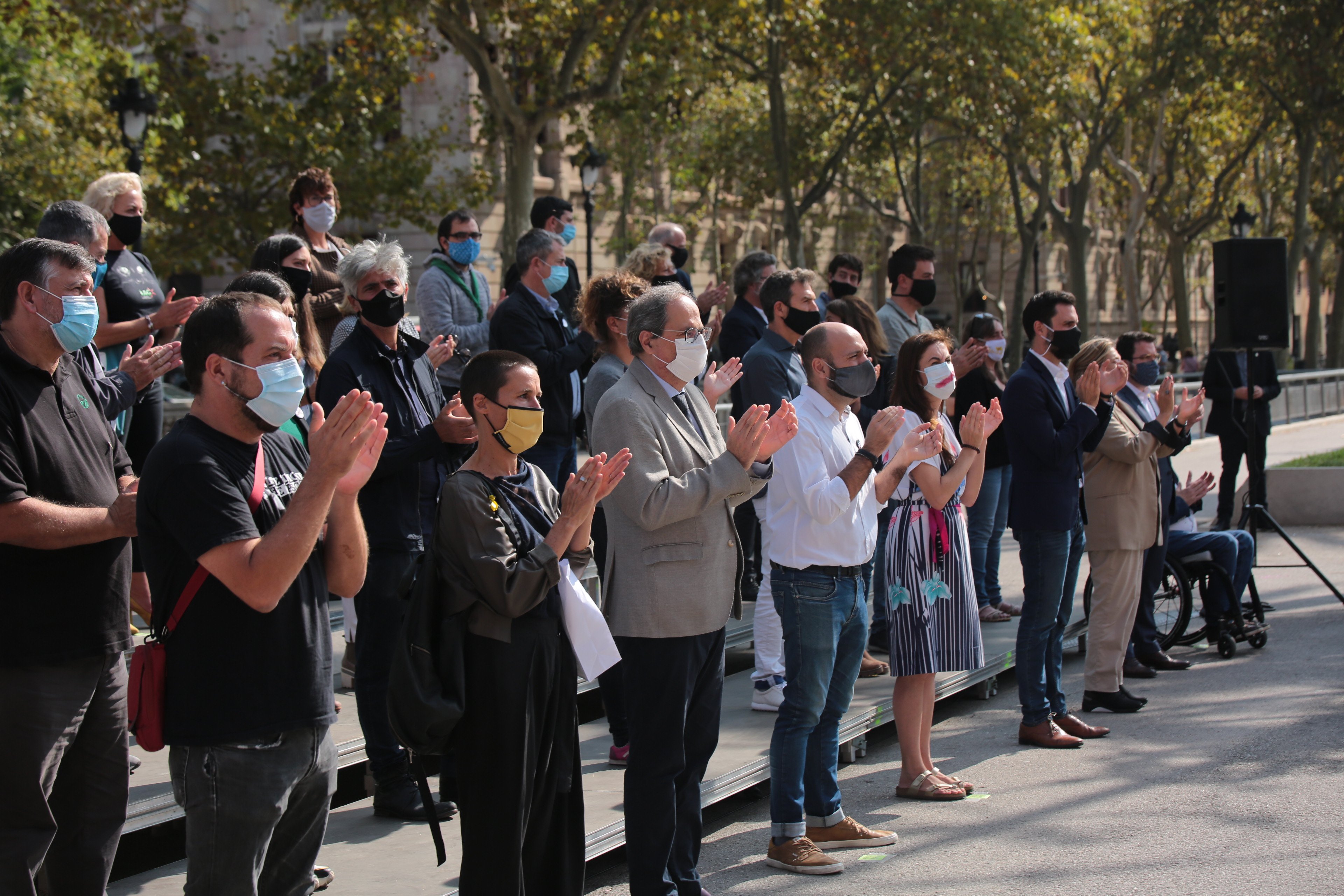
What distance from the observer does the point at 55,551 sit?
3621 mm

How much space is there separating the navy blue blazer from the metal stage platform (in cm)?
125

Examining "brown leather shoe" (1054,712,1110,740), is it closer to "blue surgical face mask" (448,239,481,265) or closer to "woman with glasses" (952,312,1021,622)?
"woman with glasses" (952,312,1021,622)

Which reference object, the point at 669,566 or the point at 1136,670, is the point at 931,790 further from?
the point at 1136,670

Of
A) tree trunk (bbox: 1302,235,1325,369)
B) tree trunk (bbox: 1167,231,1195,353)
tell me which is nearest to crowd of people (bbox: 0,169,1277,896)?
tree trunk (bbox: 1167,231,1195,353)

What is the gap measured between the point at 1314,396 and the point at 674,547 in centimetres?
2789

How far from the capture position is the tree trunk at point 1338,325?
35.4 meters

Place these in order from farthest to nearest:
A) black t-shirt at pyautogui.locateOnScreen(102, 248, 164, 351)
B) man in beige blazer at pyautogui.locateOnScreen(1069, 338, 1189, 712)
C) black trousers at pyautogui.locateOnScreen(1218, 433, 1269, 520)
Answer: black trousers at pyautogui.locateOnScreen(1218, 433, 1269, 520) < man in beige blazer at pyautogui.locateOnScreen(1069, 338, 1189, 712) < black t-shirt at pyautogui.locateOnScreen(102, 248, 164, 351)

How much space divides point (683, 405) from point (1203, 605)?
5471 mm

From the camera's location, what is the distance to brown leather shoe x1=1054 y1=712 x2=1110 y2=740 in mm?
6824

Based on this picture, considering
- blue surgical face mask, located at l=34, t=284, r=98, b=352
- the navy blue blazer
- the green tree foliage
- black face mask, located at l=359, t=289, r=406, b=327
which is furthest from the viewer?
the green tree foliage

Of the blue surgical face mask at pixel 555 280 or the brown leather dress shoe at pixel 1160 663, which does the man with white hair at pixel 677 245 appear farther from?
the brown leather dress shoe at pixel 1160 663

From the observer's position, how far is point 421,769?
398 centimetres

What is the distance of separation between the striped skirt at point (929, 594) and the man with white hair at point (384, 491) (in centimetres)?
197

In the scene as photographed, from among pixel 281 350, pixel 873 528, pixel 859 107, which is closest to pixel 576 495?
pixel 281 350
